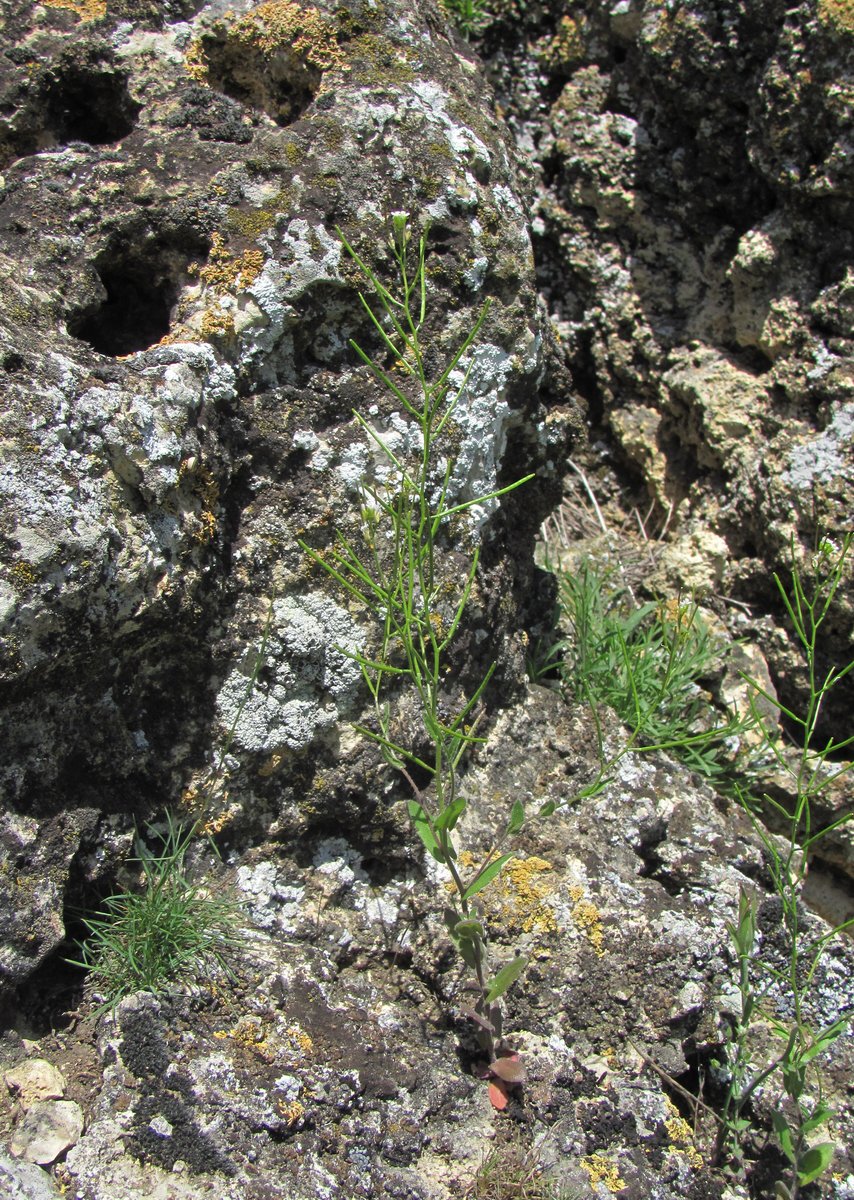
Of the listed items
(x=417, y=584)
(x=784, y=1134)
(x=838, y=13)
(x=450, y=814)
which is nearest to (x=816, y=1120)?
(x=784, y=1134)

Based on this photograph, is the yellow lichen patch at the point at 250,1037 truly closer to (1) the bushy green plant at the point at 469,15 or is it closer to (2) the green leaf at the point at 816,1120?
(2) the green leaf at the point at 816,1120

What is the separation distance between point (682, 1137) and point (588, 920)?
0.44 metres

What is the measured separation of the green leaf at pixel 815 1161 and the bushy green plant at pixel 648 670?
0.94 meters

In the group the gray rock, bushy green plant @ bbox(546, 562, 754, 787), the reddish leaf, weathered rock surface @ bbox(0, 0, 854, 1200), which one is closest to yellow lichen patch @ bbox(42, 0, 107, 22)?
weathered rock surface @ bbox(0, 0, 854, 1200)

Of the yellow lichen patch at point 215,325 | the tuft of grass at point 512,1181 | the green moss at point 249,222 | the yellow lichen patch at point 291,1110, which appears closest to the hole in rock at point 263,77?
the green moss at point 249,222

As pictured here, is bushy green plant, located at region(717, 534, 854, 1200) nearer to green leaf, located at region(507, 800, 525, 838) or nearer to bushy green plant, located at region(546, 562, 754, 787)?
bushy green plant, located at region(546, 562, 754, 787)

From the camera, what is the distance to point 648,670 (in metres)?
2.67

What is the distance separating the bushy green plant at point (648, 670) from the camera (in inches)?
101

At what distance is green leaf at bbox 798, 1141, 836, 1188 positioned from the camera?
1777 millimetres

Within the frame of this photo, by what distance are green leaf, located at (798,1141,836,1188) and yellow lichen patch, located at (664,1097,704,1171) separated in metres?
0.19

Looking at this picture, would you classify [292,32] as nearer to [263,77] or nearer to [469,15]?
[263,77]

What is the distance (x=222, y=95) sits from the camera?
2.24 m

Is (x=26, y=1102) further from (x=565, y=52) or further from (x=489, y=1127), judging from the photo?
(x=565, y=52)

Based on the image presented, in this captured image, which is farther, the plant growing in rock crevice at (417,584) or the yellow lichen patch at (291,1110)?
the plant growing in rock crevice at (417,584)
